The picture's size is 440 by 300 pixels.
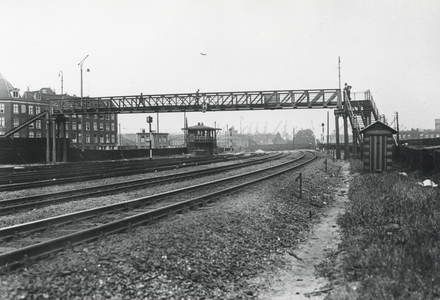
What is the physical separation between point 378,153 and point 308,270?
13269 millimetres

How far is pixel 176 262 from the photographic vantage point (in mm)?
5480

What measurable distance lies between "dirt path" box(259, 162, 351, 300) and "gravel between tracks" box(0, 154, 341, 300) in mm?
175

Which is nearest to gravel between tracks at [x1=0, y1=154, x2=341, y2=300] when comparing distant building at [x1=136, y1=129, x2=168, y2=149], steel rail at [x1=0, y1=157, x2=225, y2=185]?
steel rail at [x1=0, y1=157, x2=225, y2=185]

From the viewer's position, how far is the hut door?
57.4 ft

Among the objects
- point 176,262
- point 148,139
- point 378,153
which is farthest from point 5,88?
Answer: point 176,262

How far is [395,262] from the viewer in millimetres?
5102

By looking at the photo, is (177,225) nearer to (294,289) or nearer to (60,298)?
(294,289)

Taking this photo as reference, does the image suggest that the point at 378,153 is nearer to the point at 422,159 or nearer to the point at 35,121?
the point at 422,159

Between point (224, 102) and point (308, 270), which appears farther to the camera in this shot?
point (224, 102)

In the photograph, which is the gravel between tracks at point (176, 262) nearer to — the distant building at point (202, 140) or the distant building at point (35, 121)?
the distant building at point (202, 140)

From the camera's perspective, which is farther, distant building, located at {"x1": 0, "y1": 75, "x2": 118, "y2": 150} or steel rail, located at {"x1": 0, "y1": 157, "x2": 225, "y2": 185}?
distant building, located at {"x1": 0, "y1": 75, "x2": 118, "y2": 150}

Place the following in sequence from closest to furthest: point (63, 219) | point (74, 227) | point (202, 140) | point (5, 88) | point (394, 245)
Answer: point (394, 245), point (74, 227), point (63, 219), point (202, 140), point (5, 88)

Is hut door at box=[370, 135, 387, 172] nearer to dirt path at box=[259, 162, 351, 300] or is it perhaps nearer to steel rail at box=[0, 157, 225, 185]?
dirt path at box=[259, 162, 351, 300]

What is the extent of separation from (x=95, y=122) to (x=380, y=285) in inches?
3481
